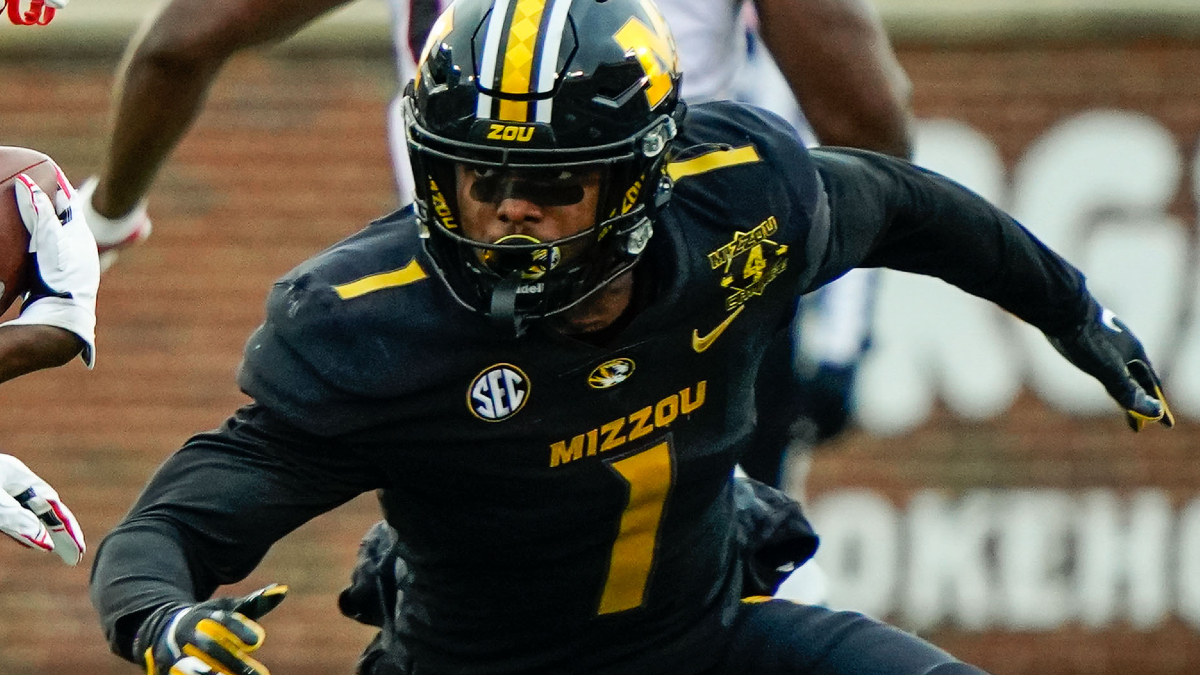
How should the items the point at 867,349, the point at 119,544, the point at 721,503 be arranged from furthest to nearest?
the point at 867,349, the point at 721,503, the point at 119,544

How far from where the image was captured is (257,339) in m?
2.84

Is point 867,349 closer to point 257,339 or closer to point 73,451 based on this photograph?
point 73,451

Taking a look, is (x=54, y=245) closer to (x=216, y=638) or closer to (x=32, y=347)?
(x=32, y=347)

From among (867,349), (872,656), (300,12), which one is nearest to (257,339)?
(872,656)

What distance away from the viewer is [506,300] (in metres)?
2.75

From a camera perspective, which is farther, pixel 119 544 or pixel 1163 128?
→ pixel 1163 128

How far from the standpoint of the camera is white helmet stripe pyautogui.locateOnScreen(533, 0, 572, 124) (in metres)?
2.78

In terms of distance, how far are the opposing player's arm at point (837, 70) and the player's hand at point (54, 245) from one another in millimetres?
1415

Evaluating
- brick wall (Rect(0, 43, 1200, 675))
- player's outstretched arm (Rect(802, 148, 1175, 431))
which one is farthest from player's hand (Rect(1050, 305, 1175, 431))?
brick wall (Rect(0, 43, 1200, 675))

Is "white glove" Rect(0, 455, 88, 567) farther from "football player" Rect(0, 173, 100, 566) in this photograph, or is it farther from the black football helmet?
the black football helmet

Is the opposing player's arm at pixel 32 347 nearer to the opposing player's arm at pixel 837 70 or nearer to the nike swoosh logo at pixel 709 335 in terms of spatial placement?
the nike swoosh logo at pixel 709 335

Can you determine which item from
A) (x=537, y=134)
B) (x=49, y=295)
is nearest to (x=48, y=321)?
(x=49, y=295)

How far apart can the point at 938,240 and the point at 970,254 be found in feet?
0.22

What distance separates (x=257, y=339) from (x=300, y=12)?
133 centimetres
